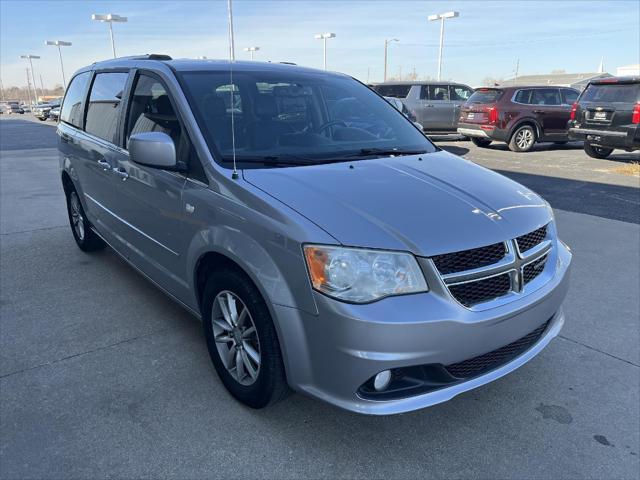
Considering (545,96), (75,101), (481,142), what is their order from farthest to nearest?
(481,142), (545,96), (75,101)

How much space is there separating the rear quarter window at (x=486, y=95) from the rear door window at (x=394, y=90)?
10.8ft

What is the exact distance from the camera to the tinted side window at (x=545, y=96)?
13.8 metres

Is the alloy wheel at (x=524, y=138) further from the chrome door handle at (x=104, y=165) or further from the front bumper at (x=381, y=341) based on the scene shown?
the front bumper at (x=381, y=341)

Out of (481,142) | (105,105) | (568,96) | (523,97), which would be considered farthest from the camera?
(481,142)

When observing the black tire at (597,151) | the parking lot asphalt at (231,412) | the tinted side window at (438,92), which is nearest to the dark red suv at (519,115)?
the black tire at (597,151)

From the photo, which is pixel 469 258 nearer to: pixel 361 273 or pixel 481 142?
pixel 361 273

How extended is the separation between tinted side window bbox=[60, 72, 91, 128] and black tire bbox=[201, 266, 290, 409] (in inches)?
117

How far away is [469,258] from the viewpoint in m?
2.21

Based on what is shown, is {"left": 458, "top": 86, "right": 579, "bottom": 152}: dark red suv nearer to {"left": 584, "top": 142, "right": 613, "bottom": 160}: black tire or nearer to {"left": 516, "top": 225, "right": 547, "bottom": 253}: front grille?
{"left": 584, "top": 142, "right": 613, "bottom": 160}: black tire

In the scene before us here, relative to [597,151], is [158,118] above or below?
above

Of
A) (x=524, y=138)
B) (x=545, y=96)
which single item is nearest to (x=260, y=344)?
(x=524, y=138)

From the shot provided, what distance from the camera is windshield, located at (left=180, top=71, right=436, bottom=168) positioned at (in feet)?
9.37

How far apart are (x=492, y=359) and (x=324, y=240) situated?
1.01 metres

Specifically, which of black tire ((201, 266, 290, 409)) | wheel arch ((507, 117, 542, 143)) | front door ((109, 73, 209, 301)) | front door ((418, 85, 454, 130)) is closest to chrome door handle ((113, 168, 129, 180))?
front door ((109, 73, 209, 301))
